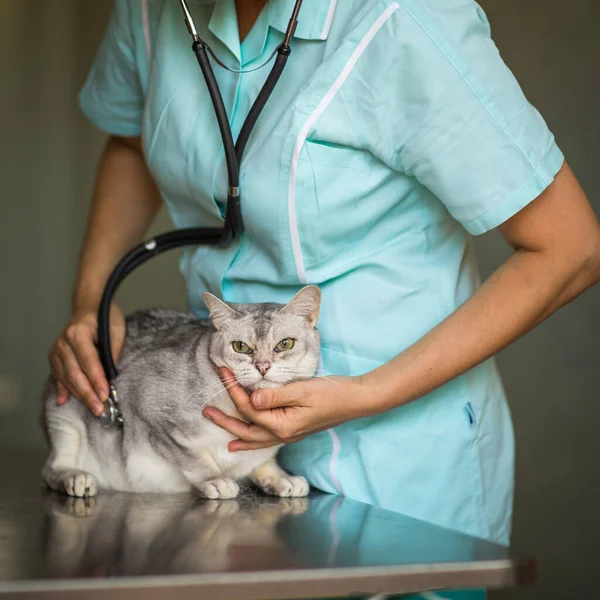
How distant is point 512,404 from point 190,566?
213 centimetres

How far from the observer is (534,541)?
2.88 m

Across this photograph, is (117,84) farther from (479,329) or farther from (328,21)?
(479,329)

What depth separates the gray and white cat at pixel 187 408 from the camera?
1.53 meters

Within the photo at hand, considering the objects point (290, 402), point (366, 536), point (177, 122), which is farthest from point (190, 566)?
point (177, 122)

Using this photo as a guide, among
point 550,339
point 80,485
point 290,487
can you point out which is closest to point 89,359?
point 80,485

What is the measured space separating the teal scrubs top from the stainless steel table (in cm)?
18

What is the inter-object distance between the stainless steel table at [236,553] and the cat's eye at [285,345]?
0.27 meters

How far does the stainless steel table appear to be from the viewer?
94 cm

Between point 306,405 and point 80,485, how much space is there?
483 mm

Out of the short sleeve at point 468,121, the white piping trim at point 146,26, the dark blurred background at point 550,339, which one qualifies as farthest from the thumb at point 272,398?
the dark blurred background at point 550,339

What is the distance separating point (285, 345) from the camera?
5.09ft

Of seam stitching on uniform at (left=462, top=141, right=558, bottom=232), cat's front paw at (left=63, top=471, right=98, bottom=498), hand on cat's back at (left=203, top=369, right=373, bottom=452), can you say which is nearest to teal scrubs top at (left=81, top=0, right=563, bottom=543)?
seam stitching on uniform at (left=462, top=141, right=558, bottom=232)

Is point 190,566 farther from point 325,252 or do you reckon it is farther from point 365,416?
point 325,252

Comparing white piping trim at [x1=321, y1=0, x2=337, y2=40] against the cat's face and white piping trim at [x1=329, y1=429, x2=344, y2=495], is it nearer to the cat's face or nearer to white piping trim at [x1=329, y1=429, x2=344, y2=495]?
the cat's face
